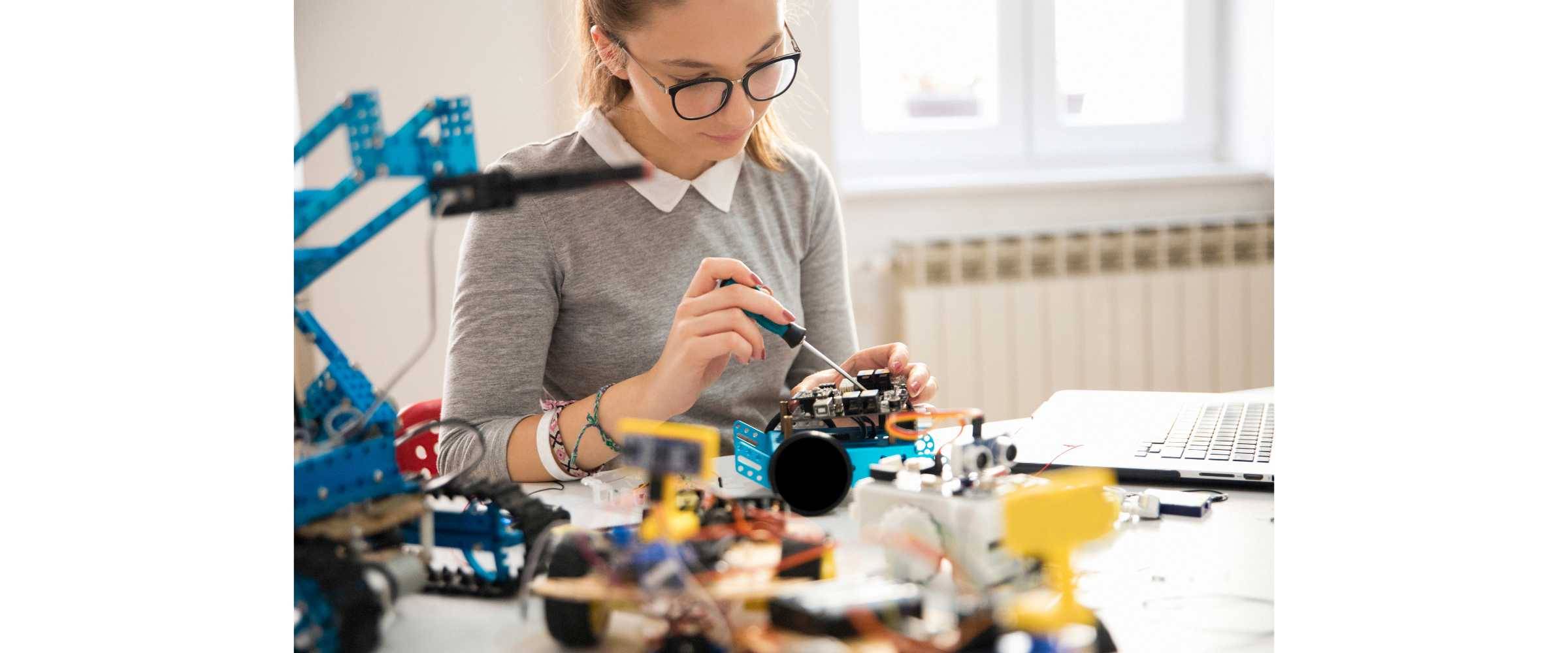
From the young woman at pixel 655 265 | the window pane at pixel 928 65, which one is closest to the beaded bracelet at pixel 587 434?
the young woman at pixel 655 265

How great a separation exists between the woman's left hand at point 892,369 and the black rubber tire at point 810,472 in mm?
213

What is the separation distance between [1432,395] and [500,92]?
1734 millimetres

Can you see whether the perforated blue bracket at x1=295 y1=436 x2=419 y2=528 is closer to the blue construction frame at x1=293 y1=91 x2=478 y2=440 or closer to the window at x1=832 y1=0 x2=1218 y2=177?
the blue construction frame at x1=293 y1=91 x2=478 y2=440

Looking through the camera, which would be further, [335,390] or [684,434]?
[335,390]

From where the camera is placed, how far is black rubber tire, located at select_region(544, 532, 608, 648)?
0.51 meters

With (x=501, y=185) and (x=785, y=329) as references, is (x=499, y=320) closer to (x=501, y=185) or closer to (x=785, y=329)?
(x=785, y=329)

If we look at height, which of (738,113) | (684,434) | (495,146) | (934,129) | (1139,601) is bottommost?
(1139,601)

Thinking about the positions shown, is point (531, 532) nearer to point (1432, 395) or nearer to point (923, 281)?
point (1432, 395)

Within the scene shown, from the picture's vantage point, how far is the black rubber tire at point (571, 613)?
1.68 ft

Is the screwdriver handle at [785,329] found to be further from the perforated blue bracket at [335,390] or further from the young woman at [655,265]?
the perforated blue bracket at [335,390]

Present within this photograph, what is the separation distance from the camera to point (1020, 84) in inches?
107

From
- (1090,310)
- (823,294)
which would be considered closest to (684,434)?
(823,294)

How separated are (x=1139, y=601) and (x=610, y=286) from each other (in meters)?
0.65

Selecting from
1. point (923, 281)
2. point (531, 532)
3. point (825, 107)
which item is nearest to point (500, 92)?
point (825, 107)
